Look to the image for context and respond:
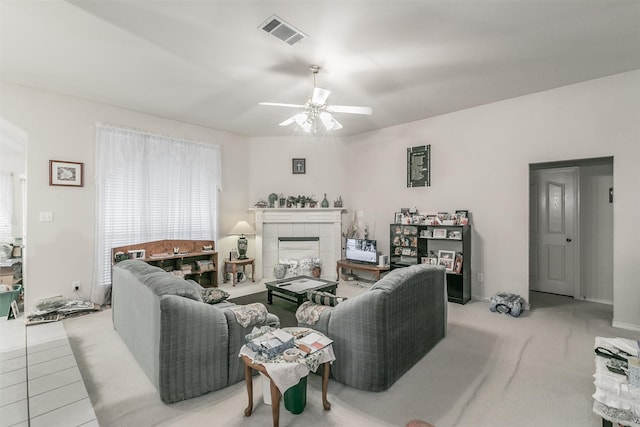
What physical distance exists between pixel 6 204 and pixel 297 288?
6.85 metres

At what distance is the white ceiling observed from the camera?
2336 mm

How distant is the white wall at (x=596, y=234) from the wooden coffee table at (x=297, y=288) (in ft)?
13.1

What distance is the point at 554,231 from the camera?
487 centimetres

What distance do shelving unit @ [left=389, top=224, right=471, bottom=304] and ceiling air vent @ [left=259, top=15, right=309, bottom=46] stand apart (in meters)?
3.38

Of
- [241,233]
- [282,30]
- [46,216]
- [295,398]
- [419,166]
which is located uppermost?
[282,30]

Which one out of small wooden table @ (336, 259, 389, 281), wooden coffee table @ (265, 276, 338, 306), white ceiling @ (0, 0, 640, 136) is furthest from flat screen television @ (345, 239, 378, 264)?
white ceiling @ (0, 0, 640, 136)

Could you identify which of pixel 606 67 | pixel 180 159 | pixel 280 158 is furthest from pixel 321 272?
pixel 606 67

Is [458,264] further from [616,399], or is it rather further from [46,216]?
[46,216]

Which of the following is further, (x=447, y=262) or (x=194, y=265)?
(x=194, y=265)

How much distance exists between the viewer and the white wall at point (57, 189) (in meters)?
3.79

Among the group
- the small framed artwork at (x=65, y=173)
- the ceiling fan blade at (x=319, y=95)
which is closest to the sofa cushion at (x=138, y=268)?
the small framed artwork at (x=65, y=173)

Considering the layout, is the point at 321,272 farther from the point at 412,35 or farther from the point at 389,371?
the point at 412,35

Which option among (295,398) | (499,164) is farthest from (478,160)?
(295,398)

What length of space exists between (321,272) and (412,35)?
14.5 feet
